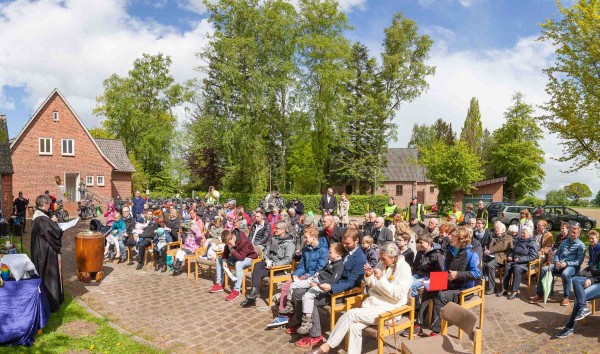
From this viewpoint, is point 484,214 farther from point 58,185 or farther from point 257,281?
point 58,185

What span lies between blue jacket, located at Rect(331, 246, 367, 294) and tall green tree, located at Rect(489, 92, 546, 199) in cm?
4067

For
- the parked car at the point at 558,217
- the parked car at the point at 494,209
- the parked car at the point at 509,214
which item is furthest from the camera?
the parked car at the point at 494,209

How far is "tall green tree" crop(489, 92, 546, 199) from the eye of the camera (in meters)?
41.1

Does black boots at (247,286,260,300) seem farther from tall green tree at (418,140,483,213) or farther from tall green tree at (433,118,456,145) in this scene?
tall green tree at (433,118,456,145)

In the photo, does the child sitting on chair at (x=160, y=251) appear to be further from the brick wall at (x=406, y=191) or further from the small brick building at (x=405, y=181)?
the small brick building at (x=405, y=181)

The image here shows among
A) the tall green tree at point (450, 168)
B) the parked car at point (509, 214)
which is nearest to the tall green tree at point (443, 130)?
the tall green tree at point (450, 168)

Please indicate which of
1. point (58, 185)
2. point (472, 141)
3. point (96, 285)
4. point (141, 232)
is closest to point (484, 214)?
Answer: point (141, 232)

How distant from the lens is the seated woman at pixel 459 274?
19.7ft

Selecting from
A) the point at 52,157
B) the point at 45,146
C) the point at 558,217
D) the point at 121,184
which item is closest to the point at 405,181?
the point at 558,217

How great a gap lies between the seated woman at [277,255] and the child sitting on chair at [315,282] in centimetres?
140

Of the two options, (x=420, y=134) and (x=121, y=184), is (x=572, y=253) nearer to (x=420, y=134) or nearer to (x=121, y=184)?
(x=121, y=184)

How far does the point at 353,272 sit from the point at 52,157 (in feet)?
96.0

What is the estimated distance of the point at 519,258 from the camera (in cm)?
838

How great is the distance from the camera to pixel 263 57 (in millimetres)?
29469
